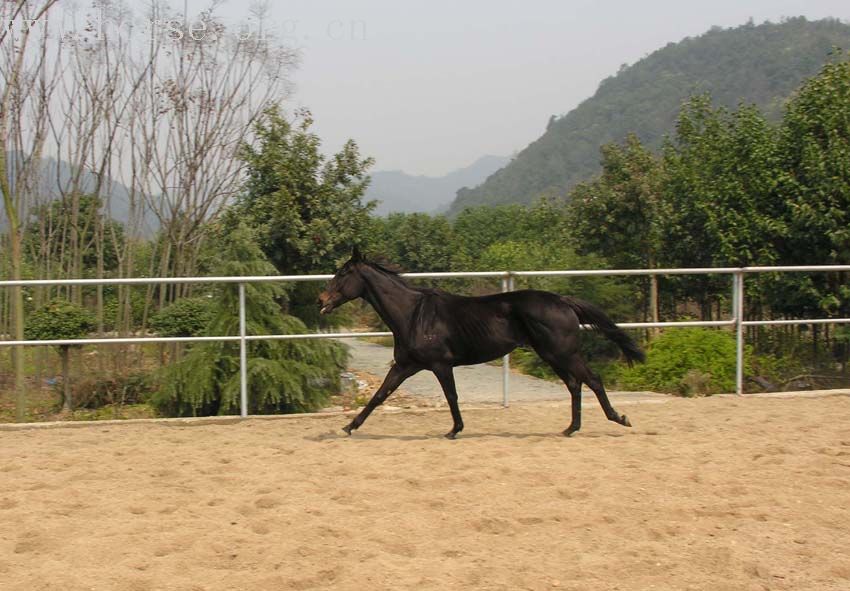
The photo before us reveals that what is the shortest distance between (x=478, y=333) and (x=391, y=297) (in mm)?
766

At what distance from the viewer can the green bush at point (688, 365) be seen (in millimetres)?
7828

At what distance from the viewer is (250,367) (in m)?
6.93

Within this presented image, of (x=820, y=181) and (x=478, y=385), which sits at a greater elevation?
(x=820, y=181)

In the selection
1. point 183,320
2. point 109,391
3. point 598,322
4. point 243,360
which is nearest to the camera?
point 598,322

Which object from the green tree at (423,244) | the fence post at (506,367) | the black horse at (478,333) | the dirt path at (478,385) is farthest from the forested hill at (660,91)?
the black horse at (478,333)

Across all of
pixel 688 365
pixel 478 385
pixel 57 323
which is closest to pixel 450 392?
pixel 478 385

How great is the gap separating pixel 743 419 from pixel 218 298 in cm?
486

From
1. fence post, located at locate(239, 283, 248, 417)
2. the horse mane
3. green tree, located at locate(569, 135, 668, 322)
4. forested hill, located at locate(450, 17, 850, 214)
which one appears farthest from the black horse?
forested hill, located at locate(450, 17, 850, 214)

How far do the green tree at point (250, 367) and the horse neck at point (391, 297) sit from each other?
1368mm

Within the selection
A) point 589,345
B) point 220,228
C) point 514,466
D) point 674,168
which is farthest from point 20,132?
point 674,168

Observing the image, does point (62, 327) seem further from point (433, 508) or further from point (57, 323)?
point (433, 508)

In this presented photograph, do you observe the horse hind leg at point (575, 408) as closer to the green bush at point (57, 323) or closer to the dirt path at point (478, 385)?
the dirt path at point (478, 385)

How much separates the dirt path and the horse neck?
5.87 feet

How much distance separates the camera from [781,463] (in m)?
4.89
